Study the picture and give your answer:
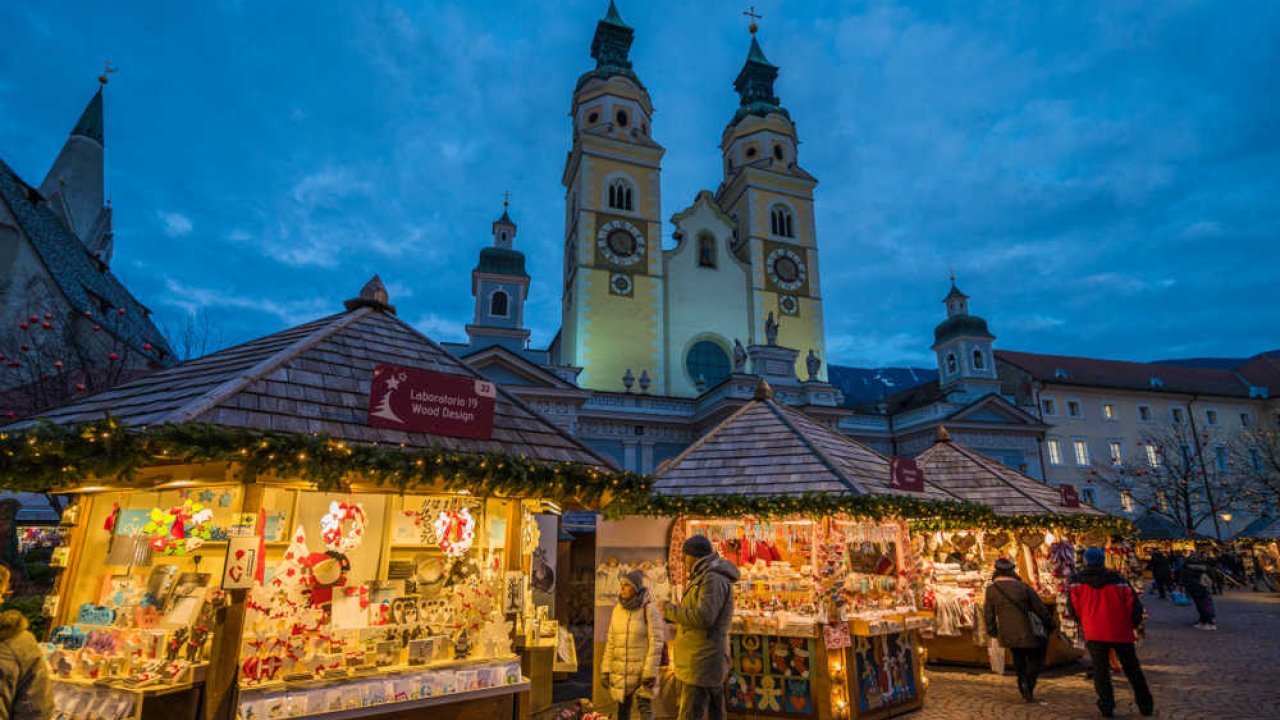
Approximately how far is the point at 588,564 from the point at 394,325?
40.5 feet

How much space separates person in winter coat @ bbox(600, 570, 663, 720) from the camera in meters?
5.96

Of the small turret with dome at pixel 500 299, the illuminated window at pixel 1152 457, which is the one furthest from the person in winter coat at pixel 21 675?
the illuminated window at pixel 1152 457

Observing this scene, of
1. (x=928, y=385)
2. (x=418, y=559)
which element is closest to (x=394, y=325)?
(x=418, y=559)

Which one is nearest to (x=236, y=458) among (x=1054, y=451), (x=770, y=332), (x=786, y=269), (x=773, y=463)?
(x=773, y=463)

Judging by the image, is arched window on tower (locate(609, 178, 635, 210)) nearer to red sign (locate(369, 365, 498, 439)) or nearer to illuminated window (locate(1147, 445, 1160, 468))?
red sign (locate(369, 365, 498, 439))

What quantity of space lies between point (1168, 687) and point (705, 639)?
7283mm

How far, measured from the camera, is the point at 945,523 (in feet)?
31.4

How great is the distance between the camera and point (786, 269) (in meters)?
34.7

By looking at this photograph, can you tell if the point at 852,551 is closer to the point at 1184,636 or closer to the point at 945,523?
the point at 945,523

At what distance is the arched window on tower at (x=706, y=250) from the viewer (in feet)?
111

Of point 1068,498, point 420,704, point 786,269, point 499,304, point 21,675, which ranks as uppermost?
point 786,269

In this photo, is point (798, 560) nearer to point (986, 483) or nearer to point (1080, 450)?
point (986, 483)

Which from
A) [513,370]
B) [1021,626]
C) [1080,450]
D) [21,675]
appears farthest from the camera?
[1080,450]

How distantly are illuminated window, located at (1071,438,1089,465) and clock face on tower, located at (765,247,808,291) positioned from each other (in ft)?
61.6
